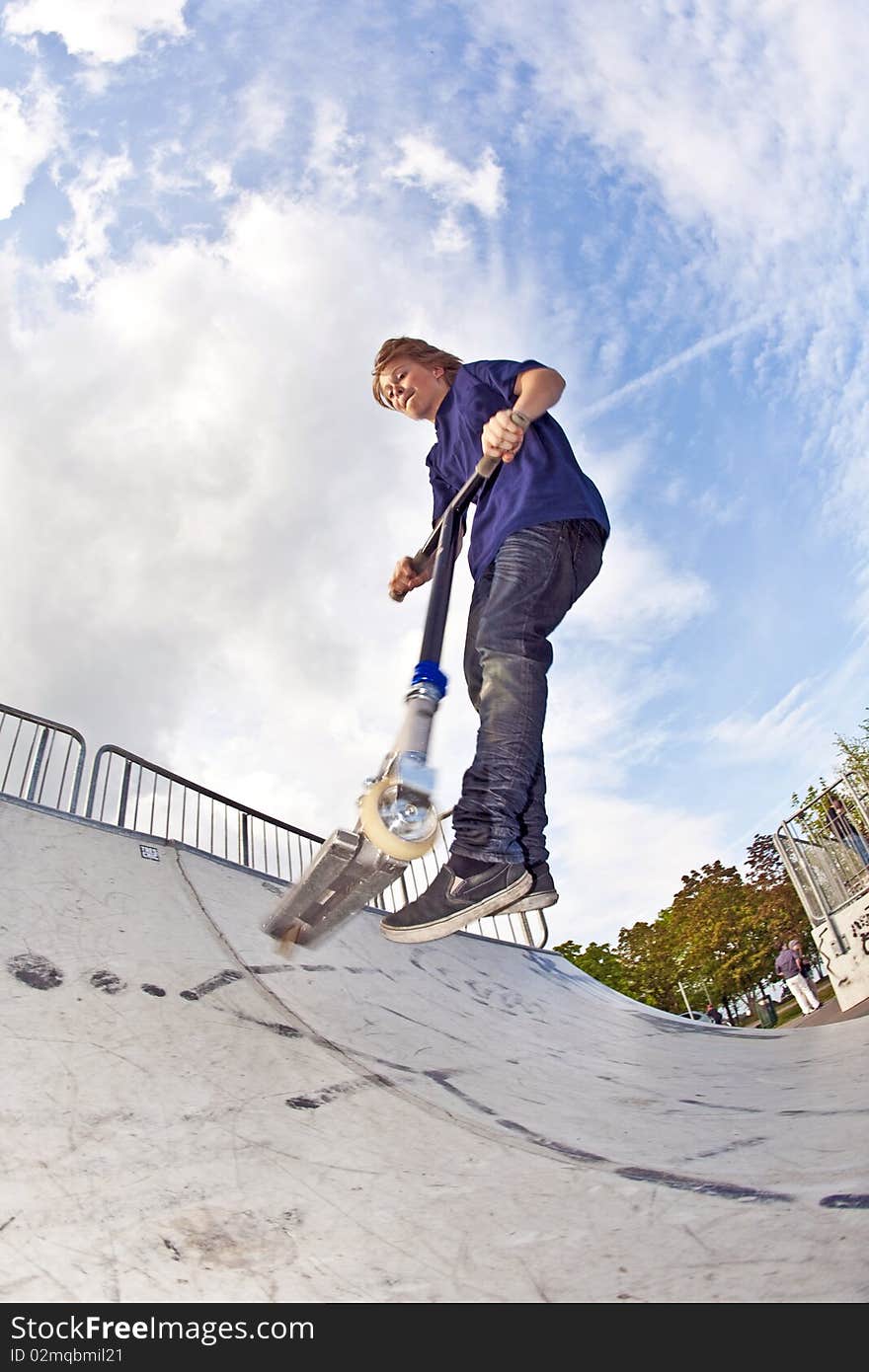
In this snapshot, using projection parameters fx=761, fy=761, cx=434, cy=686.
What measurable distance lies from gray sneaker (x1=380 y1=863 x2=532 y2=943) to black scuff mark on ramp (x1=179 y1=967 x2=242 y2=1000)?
0.79m

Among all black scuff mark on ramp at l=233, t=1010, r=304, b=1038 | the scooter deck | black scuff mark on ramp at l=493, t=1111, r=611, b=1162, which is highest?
the scooter deck

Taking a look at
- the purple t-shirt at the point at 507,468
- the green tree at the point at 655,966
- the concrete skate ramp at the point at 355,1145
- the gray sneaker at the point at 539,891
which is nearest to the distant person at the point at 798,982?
the concrete skate ramp at the point at 355,1145

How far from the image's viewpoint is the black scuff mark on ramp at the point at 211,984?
2967mm

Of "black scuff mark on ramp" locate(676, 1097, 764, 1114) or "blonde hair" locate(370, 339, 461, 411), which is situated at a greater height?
"blonde hair" locate(370, 339, 461, 411)

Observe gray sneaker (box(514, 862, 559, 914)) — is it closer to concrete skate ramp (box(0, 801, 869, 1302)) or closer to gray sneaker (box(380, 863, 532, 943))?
gray sneaker (box(380, 863, 532, 943))

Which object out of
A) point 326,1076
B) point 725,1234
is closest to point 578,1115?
point 326,1076

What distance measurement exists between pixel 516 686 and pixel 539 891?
809 millimetres

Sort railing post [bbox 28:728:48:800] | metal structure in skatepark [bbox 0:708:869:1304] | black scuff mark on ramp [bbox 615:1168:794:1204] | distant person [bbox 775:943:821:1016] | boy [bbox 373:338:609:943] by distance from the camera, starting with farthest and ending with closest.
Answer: distant person [bbox 775:943:821:1016] < railing post [bbox 28:728:48:800] < boy [bbox 373:338:609:943] < black scuff mark on ramp [bbox 615:1168:794:1204] < metal structure in skatepark [bbox 0:708:869:1304]

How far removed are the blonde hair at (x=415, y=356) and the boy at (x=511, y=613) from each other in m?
0.24

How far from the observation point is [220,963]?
3.44 m

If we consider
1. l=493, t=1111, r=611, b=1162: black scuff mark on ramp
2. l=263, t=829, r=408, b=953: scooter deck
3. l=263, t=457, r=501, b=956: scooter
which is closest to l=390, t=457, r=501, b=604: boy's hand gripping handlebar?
l=263, t=457, r=501, b=956: scooter

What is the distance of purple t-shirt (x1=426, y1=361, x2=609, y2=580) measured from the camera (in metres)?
3.06

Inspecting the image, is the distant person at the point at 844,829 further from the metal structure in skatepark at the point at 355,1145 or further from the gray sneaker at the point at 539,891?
the gray sneaker at the point at 539,891
